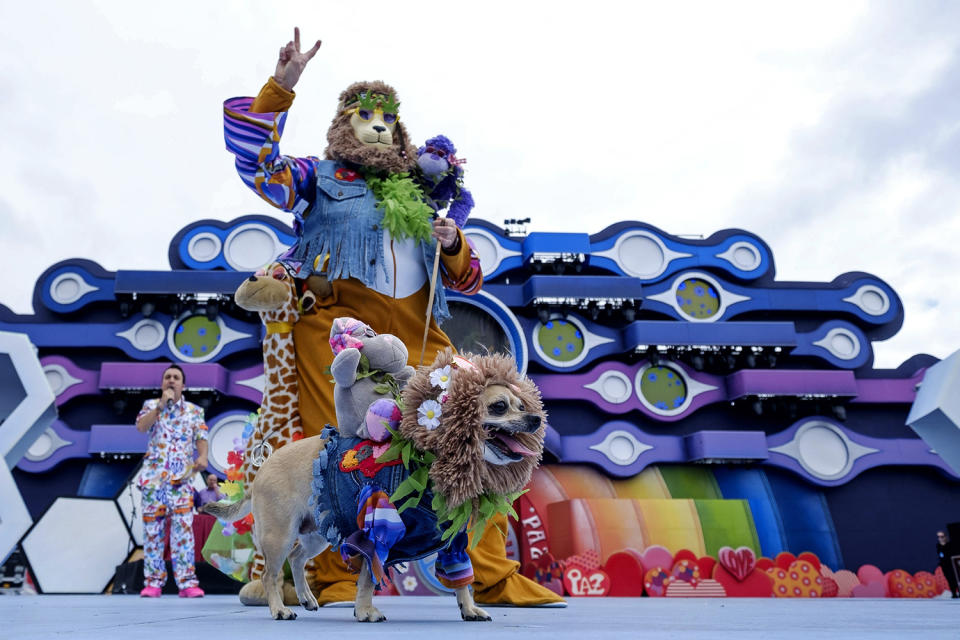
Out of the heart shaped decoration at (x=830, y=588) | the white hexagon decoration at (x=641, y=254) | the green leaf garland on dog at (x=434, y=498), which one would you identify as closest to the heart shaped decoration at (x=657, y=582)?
the heart shaped decoration at (x=830, y=588)

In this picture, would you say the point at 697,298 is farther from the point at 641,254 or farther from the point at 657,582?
the point at 657,582

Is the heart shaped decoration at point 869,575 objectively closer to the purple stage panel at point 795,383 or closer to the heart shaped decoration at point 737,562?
the purple stage panel at point 795,383

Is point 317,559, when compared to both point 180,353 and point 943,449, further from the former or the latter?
point 180,353

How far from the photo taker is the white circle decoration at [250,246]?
10.6 meters

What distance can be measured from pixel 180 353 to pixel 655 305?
7122 mm

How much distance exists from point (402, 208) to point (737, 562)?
6.07 meters

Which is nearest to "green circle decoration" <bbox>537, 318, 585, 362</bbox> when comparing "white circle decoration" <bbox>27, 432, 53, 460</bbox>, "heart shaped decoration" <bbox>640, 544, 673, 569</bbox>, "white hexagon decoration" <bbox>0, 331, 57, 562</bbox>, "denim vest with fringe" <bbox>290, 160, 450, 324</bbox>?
"heart shaped decoration" <bbox>640, 544, 673, 569</bbox>

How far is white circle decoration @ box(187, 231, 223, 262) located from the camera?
416 inches

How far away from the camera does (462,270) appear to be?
9.18ft

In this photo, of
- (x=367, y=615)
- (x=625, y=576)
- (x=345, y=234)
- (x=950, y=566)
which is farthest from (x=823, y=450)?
(x=367, y=615)

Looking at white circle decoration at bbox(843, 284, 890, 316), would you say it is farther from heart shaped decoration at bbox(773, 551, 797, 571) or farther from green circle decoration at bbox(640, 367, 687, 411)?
heart shaped decoration at bbox(773, 551, 797, 571)

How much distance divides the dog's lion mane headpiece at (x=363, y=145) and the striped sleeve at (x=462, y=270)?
406mm

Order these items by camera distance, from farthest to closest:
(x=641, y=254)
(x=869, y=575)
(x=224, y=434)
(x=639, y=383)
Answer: (x=641, y=254), (x=639, y=383), (x=224, y=434), (x=869, y=575)

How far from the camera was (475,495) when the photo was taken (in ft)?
5.88
